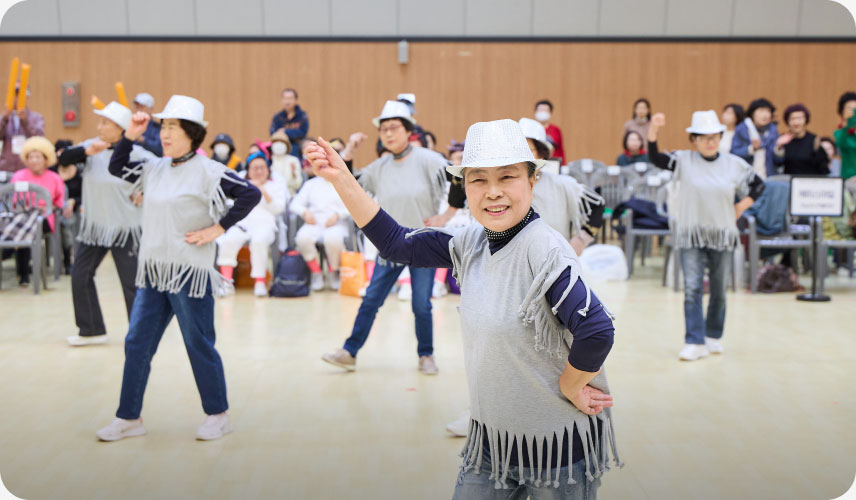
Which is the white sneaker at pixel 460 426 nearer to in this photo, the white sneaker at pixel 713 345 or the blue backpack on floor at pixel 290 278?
the white sneaker at pixel 713 345

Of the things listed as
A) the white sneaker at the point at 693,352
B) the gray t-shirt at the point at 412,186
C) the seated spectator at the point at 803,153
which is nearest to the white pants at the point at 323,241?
the gray t-shirt at the point at 412,186

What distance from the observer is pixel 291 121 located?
11758 mm

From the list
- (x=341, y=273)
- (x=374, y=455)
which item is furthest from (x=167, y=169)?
(x=341, y=273)

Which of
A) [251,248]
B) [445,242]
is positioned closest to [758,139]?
[251,248]

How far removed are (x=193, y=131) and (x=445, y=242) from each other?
2.22 m

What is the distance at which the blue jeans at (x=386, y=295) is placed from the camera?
5.15 meters

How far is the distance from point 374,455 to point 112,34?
1180 centimetres

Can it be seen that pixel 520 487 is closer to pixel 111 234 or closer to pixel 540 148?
pixel 540 148

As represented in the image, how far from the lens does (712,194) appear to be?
582 centimetres

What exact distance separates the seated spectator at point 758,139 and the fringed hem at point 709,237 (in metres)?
4.17

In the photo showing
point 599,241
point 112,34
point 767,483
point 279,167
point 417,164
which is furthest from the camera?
Result: point 112,34

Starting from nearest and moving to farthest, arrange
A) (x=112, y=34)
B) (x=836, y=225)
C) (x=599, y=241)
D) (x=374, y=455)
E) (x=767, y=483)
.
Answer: (x=767, y=483)
(x=374, y=455)
(x=836, y=225)
(x=599, y=241)
(x=112, y=34)

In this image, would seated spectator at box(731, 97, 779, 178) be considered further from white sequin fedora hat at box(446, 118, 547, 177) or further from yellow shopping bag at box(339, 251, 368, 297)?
white sequin fedora hat at box(446, 118, 547, 177)

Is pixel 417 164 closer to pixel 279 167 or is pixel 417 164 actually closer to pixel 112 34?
pixel 279 167
